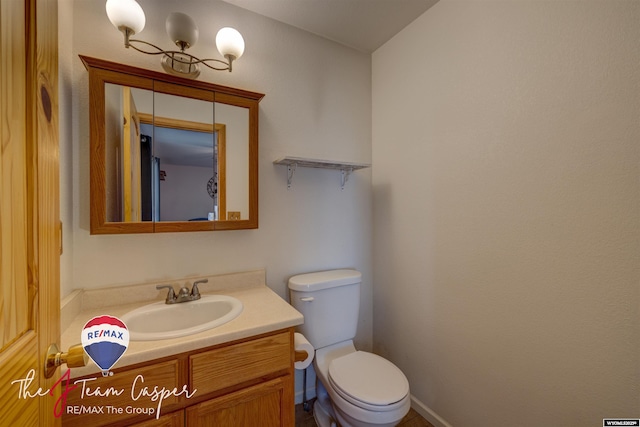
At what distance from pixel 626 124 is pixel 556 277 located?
57 cm

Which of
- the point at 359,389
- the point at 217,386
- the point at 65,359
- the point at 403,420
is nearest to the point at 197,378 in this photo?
the point at 217,386

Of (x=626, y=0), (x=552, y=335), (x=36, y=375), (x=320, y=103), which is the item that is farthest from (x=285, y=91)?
(x=552, y=335)

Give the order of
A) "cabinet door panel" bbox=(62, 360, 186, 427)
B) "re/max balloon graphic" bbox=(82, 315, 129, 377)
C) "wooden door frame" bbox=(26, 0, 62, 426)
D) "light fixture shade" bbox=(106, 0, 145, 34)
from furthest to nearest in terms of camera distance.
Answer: "light fixture shade" bbox=(106, 0, 145, 34)
"cabinet door panel" bbox=(62, 360, 186, 427)
"re/max balloon graphic" bbox=(82, 315, 129, 377)
"wooden door frame" bbox=(26, 0, 62, 426)

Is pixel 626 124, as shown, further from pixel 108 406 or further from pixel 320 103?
pixel 108 406

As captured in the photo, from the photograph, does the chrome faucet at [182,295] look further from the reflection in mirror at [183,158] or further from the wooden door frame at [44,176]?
the wooden door frame at [44,176]

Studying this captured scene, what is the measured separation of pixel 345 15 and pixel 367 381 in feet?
6.64

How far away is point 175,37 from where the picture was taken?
3.99ft

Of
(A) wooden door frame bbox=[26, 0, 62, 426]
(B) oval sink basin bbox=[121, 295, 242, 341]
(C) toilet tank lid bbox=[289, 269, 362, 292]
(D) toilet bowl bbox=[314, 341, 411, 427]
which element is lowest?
(D) toilet bowl bbox=[314, 341, 411, 427]

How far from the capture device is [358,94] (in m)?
1.88

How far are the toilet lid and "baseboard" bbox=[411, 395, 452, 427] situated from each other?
0.42 m

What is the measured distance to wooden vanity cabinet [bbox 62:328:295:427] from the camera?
0.83 m

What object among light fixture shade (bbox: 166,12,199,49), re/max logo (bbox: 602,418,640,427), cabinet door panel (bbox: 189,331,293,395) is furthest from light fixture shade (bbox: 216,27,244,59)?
re/max logo (bbox: 602,418,640,427)

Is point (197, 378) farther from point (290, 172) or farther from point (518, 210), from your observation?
point (518, 210)

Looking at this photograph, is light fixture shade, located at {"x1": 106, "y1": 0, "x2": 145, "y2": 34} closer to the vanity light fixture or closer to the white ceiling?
the vanity light fixture
